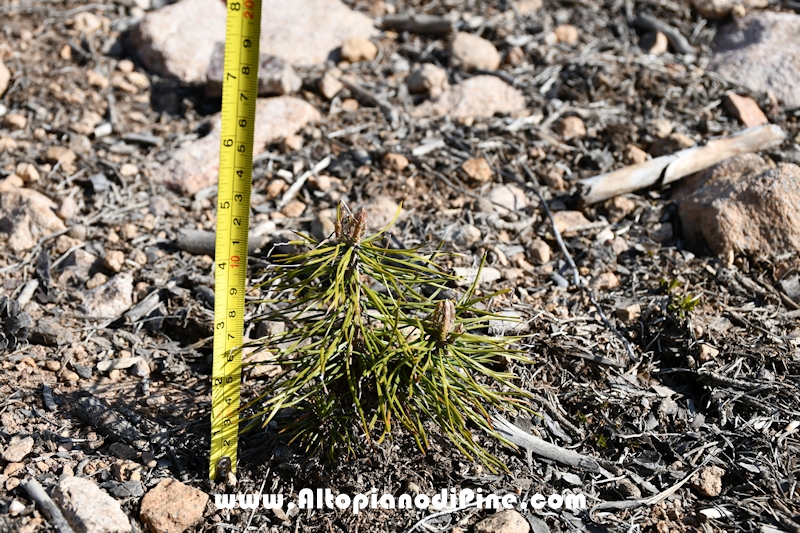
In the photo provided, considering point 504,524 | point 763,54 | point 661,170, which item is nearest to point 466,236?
point 661,170

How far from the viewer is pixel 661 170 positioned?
4367 millimetres

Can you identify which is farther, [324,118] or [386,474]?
[324,118]

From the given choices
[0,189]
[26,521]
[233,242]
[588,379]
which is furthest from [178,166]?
[588,379]

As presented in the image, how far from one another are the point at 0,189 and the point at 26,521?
2.55 m

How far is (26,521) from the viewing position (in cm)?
254

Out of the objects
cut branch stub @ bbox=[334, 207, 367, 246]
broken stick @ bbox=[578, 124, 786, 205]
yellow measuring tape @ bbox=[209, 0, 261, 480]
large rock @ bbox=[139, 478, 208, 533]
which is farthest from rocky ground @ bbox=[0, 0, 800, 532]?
cut branch stub @ bbox=[334, 207, 367, 246]

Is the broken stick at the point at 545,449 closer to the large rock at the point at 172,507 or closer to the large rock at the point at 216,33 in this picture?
the large rock at the point at 172,507

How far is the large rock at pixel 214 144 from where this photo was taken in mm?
4562

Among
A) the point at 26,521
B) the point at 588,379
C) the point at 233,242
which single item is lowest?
the point at 588,379

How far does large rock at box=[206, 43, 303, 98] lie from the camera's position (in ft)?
16.4

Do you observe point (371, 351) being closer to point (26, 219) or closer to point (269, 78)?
point (26, 219)

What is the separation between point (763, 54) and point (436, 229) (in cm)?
321

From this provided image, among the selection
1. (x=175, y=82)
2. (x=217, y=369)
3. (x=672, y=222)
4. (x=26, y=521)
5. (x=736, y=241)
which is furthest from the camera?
(x=175, y=82)

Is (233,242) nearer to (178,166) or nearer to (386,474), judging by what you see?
(386,474)
